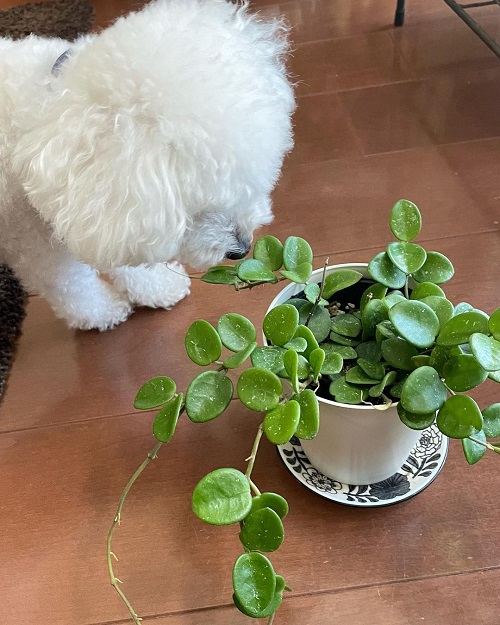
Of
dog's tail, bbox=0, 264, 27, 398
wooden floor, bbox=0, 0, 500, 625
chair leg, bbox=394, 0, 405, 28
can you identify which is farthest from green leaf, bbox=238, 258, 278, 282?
chair leg, bbox=394, 0, 405, 28

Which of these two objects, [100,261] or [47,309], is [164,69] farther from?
[47,309]

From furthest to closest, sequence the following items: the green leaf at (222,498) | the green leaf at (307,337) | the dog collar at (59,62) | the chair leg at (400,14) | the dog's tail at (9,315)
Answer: the chair leg at (400,14), the dog's tail at (9,315), the dog collar at (59,62), the green leaf at (307,337), the green leaf at (222,498)

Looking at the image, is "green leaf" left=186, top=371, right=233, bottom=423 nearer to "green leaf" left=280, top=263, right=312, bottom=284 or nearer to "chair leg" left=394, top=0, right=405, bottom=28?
"green leaf" left=280, top=263, right=312, bottom=284

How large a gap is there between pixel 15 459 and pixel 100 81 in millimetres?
540

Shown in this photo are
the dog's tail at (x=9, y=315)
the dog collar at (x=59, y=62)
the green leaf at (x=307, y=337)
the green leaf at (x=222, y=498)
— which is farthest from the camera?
the dog's tail at (x=9, y=315)

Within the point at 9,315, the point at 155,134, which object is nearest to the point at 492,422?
the point at 155,134

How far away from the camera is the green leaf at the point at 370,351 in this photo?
59 cm

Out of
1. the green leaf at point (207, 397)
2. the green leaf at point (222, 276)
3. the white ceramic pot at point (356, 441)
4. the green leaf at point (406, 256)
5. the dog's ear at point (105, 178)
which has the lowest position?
the white ceramic pot at point (356, 441)

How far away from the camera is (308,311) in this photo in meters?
0.62

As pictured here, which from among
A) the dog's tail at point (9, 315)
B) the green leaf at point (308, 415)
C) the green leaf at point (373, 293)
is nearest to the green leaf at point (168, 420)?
the green leaf at point (308, 415)

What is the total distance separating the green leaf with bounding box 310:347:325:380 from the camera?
0.51 meters

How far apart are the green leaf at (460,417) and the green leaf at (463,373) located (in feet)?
0.03

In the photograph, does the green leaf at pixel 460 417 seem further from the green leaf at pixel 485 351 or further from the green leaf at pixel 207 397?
the green leaf at pixel 207 397

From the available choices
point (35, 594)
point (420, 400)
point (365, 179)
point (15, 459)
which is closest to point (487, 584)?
point (420, 400)
